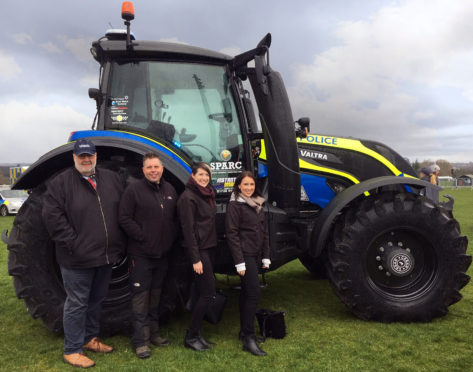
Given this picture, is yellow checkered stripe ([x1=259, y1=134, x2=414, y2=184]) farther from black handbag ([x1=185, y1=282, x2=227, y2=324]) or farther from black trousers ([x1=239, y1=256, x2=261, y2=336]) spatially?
black handbag ([x1=185, y1=282, x2=227, y2=324])

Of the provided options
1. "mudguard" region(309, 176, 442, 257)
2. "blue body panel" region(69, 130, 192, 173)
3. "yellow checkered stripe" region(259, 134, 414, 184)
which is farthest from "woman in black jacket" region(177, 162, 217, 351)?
"yellow checkered stripe" region(259, 134, 414, 184)

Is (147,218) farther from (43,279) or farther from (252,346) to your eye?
(252,346)

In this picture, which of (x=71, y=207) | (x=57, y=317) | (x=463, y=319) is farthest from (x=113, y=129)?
(x=463, y=319)

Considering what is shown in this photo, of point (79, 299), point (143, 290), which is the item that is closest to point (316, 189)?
point (143, 290)

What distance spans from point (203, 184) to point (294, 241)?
122 cm

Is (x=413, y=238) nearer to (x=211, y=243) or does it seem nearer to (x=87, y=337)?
(x=211, y=243)

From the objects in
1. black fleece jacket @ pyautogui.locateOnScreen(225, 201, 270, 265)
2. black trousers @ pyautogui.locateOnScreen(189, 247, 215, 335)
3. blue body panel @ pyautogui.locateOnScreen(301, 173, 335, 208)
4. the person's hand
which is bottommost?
black trousers @ pyautogui.locateOnScreen(189, 247, 215, 335)

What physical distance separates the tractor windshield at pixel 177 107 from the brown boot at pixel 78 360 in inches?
75.0

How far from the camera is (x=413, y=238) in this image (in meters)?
3.93

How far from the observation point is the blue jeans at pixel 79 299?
3072 mm

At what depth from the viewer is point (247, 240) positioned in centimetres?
335

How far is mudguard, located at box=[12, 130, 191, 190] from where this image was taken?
3461 millimetres

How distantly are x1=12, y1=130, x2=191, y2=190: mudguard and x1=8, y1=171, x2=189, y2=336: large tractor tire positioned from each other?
200 mm

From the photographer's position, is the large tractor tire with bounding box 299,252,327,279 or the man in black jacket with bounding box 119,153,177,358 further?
the large tractor tire with bounding box 299,252,327,279
